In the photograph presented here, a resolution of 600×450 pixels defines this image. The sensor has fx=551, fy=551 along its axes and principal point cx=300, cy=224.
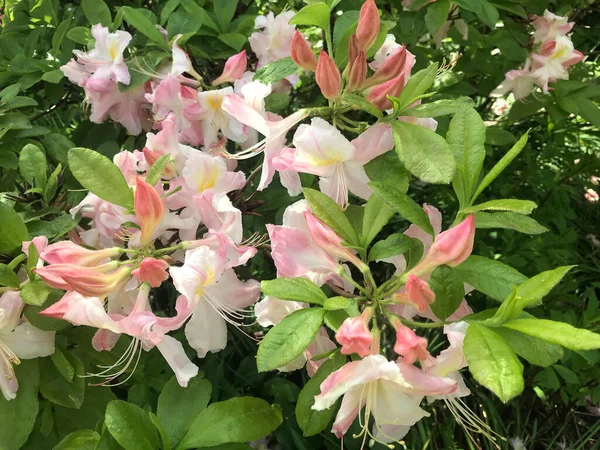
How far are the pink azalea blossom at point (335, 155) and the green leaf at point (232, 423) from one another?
0.29 meters

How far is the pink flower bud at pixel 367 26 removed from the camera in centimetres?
65

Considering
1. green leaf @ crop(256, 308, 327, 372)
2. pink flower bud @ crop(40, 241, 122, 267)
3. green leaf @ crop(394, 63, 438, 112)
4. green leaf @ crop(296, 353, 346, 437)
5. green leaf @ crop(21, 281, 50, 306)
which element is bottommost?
green leaf @ crop(296, 353, 346, 437)

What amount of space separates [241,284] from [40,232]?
12.4 inches

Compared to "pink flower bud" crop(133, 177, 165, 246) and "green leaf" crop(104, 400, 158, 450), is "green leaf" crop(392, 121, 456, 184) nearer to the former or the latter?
"pink flower bud" crop(133, 177, 165, 246)

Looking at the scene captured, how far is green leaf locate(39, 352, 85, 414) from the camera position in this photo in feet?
2.46

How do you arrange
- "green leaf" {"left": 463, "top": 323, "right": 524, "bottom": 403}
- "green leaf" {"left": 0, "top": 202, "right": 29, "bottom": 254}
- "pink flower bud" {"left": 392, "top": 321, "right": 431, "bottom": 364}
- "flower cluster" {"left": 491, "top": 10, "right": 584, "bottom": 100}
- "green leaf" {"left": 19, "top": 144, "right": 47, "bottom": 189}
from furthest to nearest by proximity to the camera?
"flower cluster" {"left": 491, "top": 10, "right": 584, "bottom": 100} → "green leaf" {"left": 19, "top": 144, "right": 47, "bottom": 189} → "green leaf" {"left": 0, "top": 202, "right": 29, "bottom": 254} → "pink flower bud" {"left": 392, "top": 321, "right": 431, "bottom": 364} → "green leaf" {"left": 463, "top": 323, "right": 524, "bottom": 403}

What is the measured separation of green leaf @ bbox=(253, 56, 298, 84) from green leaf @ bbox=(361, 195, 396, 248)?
249 millimetres

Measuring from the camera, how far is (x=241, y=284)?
2.41 feet

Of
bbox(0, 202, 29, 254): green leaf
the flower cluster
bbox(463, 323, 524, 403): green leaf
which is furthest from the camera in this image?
the flower cluster

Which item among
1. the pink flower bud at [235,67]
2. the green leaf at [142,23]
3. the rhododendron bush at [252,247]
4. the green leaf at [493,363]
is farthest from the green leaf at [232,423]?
the green leaf at [142,23]

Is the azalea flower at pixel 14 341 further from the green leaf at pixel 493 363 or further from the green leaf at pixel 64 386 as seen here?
the green leaf at pixel 493 363

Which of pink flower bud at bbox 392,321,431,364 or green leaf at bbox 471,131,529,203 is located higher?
green leaf at bbox 471,131,529,203

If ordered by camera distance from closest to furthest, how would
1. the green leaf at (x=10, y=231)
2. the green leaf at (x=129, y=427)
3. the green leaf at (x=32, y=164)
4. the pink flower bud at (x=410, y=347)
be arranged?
the pink flower bud at (x=410, y=347) → the green leaf at (x=129, y=427) → the green leaf at (x=10, y=231) → the green leaf at (x=32, y=164)

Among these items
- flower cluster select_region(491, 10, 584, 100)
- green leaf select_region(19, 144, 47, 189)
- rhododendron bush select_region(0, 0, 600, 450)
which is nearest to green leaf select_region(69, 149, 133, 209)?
rhododendron bush select_region(0, 0, 600, 450)
